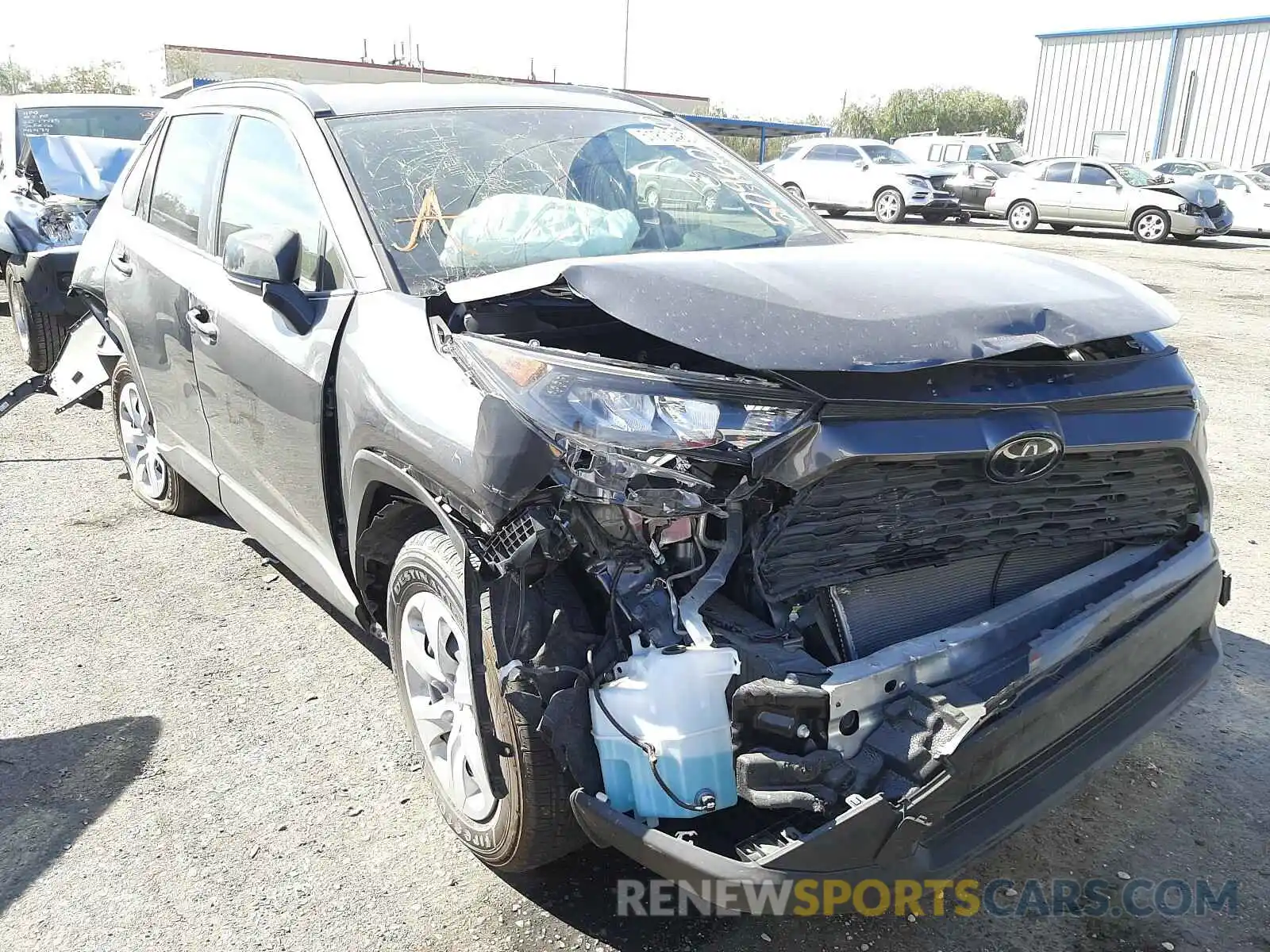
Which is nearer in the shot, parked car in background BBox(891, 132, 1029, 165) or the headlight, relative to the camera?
the headlight

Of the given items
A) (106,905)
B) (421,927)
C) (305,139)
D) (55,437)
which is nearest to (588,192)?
Result: (305,139)

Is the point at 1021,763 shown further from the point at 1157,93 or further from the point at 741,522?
the point at 1157,93

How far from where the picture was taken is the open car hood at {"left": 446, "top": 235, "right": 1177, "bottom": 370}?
7.25 feet

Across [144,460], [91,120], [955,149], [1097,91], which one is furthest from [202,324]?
[1097,91]

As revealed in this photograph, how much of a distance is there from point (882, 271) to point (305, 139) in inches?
73.6

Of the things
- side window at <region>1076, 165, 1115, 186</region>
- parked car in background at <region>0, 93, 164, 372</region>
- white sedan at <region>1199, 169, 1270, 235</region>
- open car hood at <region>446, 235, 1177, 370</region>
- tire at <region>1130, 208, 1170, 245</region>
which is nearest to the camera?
open car hood at <region>446, 235, 1177, 370</region>

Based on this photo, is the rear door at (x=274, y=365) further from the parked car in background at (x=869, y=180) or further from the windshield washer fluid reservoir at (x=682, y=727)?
the parked car in background at (x=869, y=180)

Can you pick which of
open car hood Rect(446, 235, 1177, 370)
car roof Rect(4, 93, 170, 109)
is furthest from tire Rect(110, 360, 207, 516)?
car roof Rect(4, 93, 170, 109)

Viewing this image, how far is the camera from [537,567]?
230cm

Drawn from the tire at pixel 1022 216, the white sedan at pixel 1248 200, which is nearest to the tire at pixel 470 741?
the tire at pixel 1022 216

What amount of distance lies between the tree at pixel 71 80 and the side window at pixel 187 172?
51.8m

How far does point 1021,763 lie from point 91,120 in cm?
1073

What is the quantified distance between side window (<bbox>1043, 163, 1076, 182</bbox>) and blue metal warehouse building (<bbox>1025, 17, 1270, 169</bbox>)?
15.7 m

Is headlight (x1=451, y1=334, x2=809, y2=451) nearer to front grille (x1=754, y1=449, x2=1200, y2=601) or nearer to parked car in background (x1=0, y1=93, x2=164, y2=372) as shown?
front grille (x1=754, y1=449, x2=1200, y2=601)
